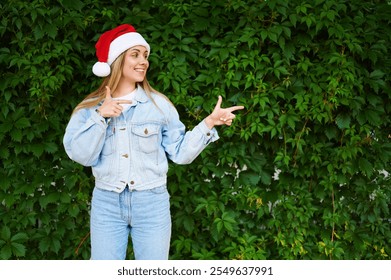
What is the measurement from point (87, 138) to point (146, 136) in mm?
230

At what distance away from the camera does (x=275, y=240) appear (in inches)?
125

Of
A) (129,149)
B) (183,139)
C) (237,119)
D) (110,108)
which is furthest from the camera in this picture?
(237,119)

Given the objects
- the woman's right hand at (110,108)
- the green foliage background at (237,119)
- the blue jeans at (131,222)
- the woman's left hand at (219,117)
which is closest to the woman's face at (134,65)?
the woman's right hand at (110,108)

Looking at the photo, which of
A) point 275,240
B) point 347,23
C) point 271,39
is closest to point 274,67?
point 271,39

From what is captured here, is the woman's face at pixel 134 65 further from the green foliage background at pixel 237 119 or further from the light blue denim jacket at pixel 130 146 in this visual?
the green foliage background at pixel 237 119

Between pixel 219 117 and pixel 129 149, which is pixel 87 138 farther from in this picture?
pixel 219 117

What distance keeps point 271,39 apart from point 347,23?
1.62 feet

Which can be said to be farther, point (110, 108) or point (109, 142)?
point (109, 142)

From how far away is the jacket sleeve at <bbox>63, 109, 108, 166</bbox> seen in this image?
1929 millimetres

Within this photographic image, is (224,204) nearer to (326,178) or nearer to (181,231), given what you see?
(181,231)

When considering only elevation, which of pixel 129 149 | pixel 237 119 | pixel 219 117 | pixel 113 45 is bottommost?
pixel 237 119

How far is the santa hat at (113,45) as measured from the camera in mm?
2057

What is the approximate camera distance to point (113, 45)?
2.08m

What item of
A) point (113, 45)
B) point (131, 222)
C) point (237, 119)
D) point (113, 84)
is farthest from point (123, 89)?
point (237, 119)
